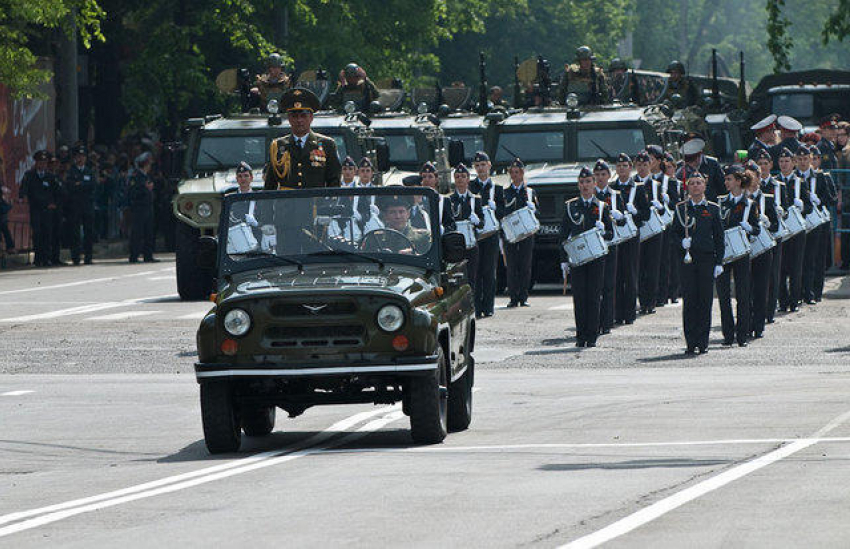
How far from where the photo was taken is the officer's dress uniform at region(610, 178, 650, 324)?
24906 mm

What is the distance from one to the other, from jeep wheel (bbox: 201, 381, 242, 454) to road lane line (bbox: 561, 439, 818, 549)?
318cm

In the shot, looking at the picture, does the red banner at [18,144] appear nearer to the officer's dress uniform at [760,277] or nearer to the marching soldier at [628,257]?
the marching soldier at [628,257]

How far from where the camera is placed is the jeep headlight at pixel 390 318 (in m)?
12.9

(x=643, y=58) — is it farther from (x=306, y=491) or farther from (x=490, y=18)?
(x=306, y=491)

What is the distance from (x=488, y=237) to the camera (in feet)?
87.5

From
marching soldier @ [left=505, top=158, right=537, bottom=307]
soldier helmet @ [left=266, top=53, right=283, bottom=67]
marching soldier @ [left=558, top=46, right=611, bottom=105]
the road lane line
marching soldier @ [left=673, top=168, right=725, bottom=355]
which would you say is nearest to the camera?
the road lane line

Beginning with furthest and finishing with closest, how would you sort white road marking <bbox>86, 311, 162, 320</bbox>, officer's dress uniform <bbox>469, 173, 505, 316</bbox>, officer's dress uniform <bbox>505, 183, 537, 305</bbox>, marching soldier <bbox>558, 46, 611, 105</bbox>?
marching soldier <bbox>558, 46, 611, 105</bbox> → officer's dress uniform <bbox>505, 183, 537, 305</bbox> → officer's dress uniform <bbox>469, 173, 505, 316</bbox> → white road marking <bbox>86, 311, 162, 320</bbox>

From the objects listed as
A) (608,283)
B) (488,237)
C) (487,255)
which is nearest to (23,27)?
(488,237)

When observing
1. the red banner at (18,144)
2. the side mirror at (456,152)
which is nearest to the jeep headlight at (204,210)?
the side mirror at (456,152)

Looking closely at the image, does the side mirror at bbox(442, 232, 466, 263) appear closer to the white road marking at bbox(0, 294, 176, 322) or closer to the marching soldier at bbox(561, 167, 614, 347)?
the marching soldier at bbox(561, 167, 614, 347)

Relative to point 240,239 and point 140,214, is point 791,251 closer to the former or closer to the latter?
point 240,239

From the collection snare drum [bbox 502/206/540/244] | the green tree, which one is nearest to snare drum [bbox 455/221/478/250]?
snare drum [bbox 502/206/540/244]

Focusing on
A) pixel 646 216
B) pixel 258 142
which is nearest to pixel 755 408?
pixel 646 216

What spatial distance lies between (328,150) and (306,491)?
5.71 metres
